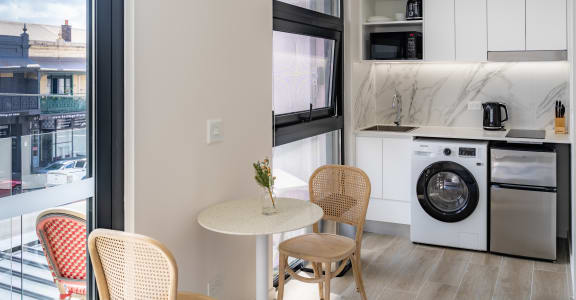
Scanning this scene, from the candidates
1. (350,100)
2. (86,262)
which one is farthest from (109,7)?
(350,100)

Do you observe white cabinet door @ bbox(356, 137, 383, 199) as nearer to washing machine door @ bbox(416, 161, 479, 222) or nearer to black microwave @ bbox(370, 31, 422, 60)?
washing machine door @ bbox(416, 161, 479, 222)

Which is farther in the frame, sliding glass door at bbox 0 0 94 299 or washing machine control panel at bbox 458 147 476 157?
washing machine control panel at bbox 458 147 476 157

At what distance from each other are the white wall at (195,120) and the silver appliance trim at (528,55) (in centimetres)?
220

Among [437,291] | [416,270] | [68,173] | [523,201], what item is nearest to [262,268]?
[68,173]

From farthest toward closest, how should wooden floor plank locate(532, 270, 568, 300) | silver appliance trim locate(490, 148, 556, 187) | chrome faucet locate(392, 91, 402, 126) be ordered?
chrome faucet locate(392, 91, 402, 126) < silver appliance trim locate(490, 148, 556, 187) < wooden floor plank locate(532, 270, 568, 300)

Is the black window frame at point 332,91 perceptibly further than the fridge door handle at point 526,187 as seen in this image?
No

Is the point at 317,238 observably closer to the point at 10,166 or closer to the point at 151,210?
the point at 151,210

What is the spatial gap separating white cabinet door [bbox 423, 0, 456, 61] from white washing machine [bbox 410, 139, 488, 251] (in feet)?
2.64

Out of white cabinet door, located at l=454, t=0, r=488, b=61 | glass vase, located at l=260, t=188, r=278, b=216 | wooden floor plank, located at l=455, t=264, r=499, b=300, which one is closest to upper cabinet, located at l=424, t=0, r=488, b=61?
white cabinet door, located at l=454, t=0, r=488, b=61

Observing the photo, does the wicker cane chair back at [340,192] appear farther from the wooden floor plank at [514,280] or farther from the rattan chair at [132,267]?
the rattan chair at [132,267]

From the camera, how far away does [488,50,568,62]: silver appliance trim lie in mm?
4188

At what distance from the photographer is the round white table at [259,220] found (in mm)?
2268

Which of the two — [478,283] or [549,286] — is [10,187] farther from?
[549,286]

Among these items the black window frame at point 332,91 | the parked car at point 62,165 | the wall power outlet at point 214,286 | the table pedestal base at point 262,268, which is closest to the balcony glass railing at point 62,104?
the parked car at point 62,165
